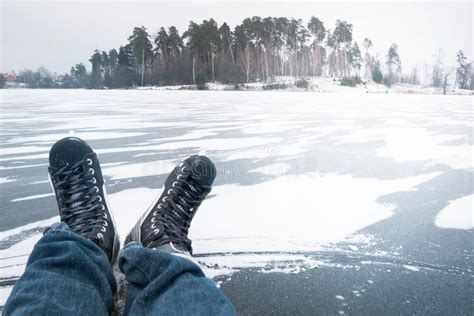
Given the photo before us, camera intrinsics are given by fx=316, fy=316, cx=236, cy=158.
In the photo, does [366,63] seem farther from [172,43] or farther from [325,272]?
[325,272]

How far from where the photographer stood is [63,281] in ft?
2.22

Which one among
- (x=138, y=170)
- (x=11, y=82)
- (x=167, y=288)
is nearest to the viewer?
(x=167, y=288)

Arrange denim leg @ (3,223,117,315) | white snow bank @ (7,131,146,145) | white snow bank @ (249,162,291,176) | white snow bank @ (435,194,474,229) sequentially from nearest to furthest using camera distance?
denim leg @ (3,223,117,315)
white snow bank @ (435,194,474,229)
white snow bank @ (249,162,291,176)
white snow bank @ (7,131,146,145)

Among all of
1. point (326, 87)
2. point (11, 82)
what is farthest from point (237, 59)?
point (11, 82)

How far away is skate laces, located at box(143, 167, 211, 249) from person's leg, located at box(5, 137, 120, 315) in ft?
0.47

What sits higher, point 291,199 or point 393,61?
point 393,61

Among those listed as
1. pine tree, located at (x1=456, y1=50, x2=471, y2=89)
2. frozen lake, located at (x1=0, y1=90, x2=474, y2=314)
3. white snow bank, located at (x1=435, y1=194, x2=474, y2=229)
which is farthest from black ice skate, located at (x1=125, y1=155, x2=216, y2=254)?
pine tree, located at (x1=456, y1=50, x2=471, y2=89)

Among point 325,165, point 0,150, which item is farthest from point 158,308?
point 0,150

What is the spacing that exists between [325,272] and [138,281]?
524mm

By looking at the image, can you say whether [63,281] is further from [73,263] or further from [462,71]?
[462,71]

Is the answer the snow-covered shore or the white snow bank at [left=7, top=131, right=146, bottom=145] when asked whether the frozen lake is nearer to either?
the white snow bank at [left=7, top=131, right=146, bottom=145]

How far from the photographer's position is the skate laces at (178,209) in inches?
36.7

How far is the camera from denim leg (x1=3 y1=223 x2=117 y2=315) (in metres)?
0.62

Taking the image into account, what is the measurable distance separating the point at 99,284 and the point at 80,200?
451mm
